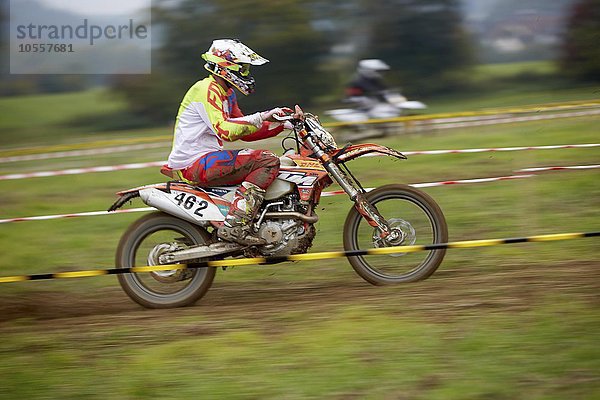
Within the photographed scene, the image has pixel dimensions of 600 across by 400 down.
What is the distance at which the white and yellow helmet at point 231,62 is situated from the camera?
633cm

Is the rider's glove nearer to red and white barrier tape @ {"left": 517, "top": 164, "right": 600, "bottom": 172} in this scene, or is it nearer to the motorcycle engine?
the motorcycle engine

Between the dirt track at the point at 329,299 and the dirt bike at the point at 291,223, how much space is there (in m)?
0.19

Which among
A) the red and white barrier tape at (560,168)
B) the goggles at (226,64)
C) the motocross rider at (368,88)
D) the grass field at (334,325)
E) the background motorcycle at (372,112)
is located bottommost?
the grass field at (334,325)

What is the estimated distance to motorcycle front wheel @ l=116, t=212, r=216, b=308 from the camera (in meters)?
6.52

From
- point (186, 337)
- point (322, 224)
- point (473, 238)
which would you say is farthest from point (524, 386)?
point (322, 224)

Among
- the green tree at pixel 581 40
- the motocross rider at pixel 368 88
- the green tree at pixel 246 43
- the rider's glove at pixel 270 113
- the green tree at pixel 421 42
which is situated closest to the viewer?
the rider's glove at pixel 270 113

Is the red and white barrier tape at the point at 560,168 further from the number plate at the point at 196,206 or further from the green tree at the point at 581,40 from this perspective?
the green tree at the point at 581,40

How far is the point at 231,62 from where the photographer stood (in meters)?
6.32

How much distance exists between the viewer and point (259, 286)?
7.18m

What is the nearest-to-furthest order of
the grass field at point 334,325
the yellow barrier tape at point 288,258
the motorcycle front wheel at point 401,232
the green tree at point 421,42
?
the grass field at point 334,325 < the yellow barrier tape at point 288,258 < the motorcycle front wheel at point 401,232 < the green tree at point 421,42

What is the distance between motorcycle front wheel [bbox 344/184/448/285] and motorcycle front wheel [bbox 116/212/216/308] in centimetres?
112

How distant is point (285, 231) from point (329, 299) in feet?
1.97

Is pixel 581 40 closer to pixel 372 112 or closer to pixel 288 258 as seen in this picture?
pixel 372 112

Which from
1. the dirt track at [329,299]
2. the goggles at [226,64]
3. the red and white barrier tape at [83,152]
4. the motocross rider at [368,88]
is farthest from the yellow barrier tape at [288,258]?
the red and white barrier tape at [83,152]
